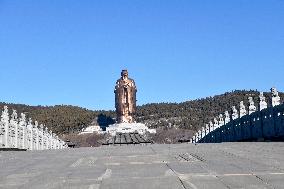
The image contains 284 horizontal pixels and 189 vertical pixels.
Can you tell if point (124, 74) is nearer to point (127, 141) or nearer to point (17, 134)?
point (127, 141)

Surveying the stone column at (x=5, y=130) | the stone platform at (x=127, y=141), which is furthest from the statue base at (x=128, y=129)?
the stone column at (x=5, y=130)

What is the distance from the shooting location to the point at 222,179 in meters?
8.34

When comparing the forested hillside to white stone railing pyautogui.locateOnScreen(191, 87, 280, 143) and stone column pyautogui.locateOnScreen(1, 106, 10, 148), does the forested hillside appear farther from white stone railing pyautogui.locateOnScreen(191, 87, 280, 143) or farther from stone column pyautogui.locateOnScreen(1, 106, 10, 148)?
stone column pyautogui.locateOnScreen(1, 106, 10, 148)

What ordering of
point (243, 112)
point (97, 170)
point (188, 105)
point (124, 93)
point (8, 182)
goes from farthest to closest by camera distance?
point (188, 105), point (124, 93), point (243, 112), point (97, 170), point (8, 182)

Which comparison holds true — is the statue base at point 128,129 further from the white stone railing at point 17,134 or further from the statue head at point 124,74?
the white stone railing at point 17,134

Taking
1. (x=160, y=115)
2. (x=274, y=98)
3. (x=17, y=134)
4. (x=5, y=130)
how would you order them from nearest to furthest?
(x=5, y=130)
(x=274, y=98)
(x=17, y=134)
(x=160, y=115)

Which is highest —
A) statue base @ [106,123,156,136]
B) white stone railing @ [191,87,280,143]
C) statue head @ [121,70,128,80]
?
statue head @ [121,70,128,80]

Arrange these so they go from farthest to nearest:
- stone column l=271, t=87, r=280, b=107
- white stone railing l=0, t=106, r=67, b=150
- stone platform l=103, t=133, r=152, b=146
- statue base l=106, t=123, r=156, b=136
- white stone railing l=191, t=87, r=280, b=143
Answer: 1. statue base l=106, t=123, r=156, b=136
2. stone platform l=103, t=133, r=152, b=146
3. white stone railing l=191, t=87, r=280, b=143
4. stone column l=271, t=87, r=280, b=107
5. white stone railing l=0, t=106, r=67, b=150

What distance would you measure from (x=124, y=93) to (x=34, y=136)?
321ft

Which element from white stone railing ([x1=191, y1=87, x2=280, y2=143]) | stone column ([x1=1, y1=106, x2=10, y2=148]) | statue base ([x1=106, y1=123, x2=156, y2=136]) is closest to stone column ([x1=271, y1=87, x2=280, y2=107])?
white stone railing ([x1=191, y1=87, x2=280, y2=143])

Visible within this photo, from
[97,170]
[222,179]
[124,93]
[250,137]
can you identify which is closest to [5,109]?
[250,137]

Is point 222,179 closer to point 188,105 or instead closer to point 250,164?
point 250,164

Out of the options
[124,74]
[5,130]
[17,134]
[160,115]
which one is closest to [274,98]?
[5,130]

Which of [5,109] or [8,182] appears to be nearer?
[8,182]
